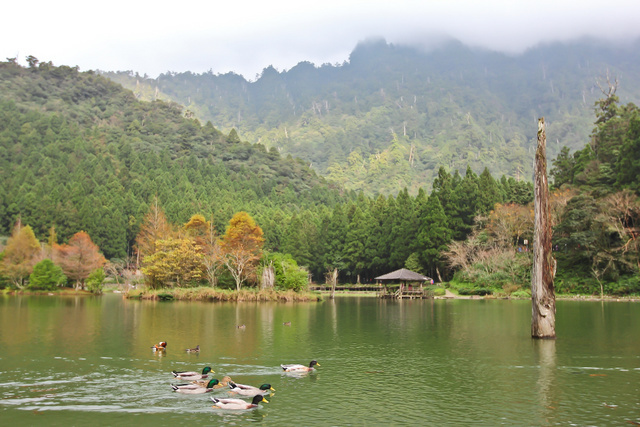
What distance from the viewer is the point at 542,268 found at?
21547mm

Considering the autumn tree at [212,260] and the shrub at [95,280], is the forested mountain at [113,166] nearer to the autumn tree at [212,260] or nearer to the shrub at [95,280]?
the shrub at [95,280]

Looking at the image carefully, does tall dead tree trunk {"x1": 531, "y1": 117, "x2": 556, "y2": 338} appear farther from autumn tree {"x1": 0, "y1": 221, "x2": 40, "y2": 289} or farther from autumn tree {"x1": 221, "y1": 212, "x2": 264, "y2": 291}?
autumn tree {"x1": 0, "y1": 221, "x2": 40, "y2": 289}

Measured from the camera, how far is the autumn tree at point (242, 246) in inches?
1962

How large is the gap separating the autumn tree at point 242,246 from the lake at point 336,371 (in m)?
21.1

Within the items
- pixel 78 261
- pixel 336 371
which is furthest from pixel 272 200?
pixel 336 371

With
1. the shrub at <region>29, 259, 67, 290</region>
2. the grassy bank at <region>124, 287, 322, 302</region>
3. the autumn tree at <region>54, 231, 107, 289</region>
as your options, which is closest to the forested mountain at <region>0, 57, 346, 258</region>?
the autumn tree at <region>54, 231, 107, 289</region>

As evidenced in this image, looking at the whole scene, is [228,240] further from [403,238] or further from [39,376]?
[39,376]

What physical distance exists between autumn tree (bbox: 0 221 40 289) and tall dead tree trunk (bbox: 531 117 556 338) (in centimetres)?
5624

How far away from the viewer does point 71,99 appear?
16562 centimetres

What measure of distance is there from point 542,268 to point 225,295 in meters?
32.0

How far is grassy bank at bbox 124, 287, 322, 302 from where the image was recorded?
156 feet

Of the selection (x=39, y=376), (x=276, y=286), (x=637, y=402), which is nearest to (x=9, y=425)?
(x=39, y=376)

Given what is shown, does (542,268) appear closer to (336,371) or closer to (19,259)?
(336,371)

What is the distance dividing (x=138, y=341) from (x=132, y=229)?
75.3m
